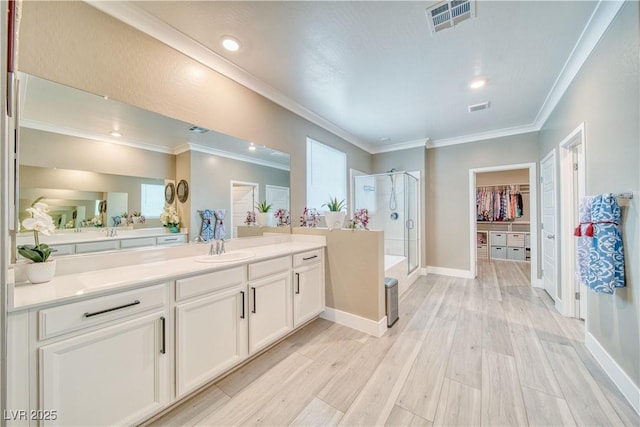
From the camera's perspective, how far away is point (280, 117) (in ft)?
9.65

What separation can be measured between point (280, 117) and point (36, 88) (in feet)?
6.51

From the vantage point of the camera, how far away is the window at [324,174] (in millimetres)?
3533

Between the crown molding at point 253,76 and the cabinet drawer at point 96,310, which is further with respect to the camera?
the crown molding at point 253,76

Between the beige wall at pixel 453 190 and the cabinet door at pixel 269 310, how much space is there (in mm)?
3577

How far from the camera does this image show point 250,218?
2.64 m

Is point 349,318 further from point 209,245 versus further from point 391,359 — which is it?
point 209,245

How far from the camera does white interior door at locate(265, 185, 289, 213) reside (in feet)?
9.25

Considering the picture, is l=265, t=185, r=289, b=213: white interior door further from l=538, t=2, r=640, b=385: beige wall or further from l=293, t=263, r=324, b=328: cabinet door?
l=538, t=2, r=640, b=385: beige wall

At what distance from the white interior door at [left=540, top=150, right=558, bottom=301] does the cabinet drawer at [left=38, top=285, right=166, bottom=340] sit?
4.20m

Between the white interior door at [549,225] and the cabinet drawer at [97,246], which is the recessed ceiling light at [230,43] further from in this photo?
the white interior door at [549,225]

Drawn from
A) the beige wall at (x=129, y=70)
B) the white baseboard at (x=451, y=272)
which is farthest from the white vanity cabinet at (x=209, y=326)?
the white baseboard at (x=451, y=272)

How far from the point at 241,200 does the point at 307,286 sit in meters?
1.13

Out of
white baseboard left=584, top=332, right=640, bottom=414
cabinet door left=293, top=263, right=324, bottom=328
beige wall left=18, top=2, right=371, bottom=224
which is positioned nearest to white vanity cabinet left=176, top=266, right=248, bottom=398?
cabinet door left=293, top=263, right=324, bottom=328

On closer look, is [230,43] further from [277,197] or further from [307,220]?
[307,220]
